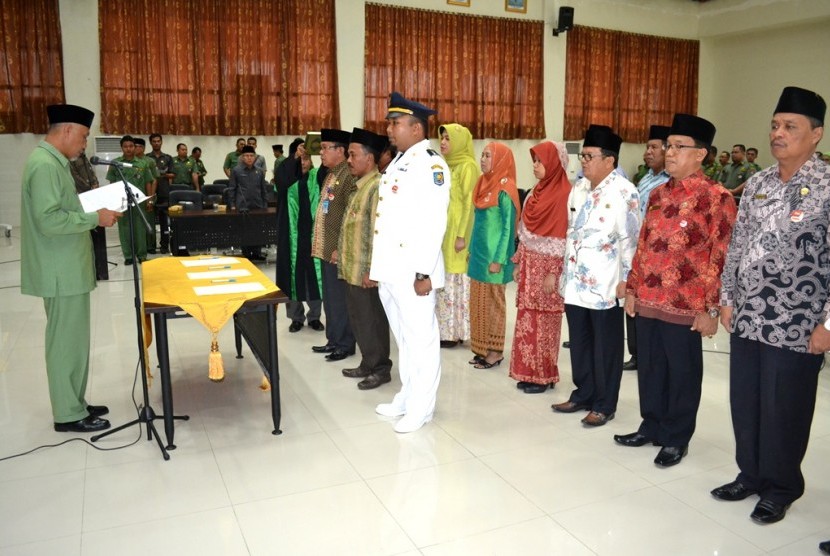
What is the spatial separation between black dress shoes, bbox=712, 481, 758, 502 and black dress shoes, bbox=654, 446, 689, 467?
30 cm

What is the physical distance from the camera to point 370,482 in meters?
2.78

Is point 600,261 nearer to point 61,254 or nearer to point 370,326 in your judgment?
point 370,326

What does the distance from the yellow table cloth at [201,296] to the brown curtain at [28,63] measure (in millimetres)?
7758

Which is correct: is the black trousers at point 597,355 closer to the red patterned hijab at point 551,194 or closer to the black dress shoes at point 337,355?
the red patterned hijab at point 551,194

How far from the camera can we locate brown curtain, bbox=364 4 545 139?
11750mm

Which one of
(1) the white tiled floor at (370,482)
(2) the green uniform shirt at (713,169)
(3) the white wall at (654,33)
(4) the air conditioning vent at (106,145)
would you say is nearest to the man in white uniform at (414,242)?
(1) the white tiled floor at (370,482)

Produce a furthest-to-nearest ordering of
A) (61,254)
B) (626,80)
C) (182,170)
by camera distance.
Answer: (626,80), (182,170), (61,254)

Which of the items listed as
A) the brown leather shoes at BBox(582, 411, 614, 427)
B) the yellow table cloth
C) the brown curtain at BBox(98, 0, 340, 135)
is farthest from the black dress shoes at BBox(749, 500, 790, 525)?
the brown curtain at BBox(98, 0, 340, 135)

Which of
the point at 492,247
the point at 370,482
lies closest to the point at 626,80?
the point at 492,247

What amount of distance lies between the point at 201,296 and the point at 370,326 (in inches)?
47.5

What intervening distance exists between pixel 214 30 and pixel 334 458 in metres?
9.36

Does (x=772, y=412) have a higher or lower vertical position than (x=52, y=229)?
lower

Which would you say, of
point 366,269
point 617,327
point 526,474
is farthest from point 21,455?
point 617,327

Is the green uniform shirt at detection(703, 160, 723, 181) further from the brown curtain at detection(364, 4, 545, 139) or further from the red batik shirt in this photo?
the red batik shirt
